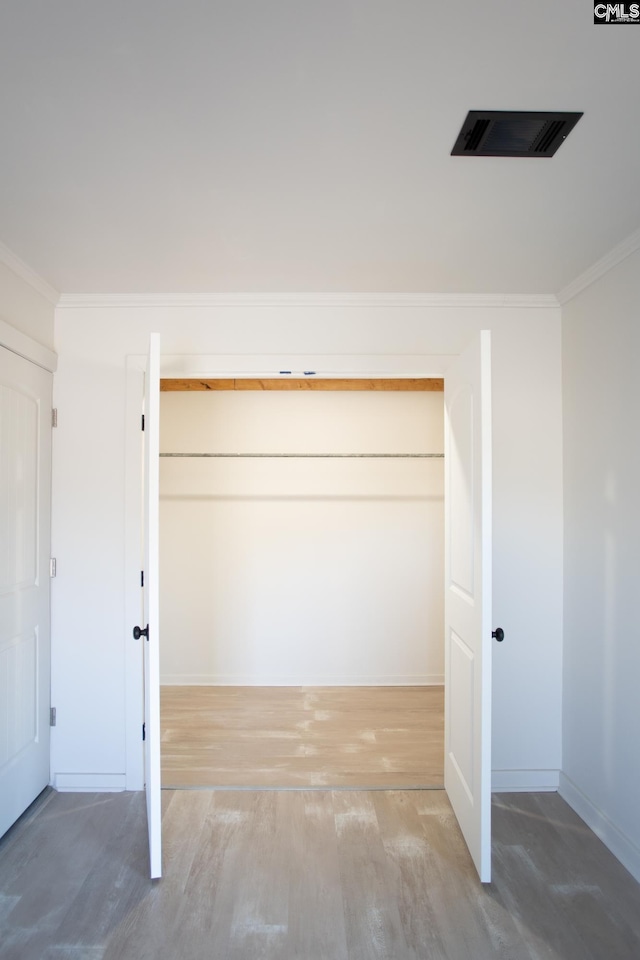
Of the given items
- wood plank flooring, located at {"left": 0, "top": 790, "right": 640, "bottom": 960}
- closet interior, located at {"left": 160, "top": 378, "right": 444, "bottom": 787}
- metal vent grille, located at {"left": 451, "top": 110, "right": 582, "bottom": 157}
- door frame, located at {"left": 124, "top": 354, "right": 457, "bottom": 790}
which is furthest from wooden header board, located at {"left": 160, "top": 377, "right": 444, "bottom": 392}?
wood plank flooring, located at {"left": 0, "top": 790, "right": 640, "bottom": 960}

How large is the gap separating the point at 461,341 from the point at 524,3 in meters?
1.89

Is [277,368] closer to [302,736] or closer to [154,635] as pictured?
[154,635]

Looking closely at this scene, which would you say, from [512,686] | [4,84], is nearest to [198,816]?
[512,686]

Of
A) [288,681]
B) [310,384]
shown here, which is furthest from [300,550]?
[310,384]

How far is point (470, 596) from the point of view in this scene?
8.09 feet

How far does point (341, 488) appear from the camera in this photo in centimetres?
466

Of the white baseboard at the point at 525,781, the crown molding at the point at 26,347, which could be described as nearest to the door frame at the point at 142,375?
the crown molding at the point at 26,347

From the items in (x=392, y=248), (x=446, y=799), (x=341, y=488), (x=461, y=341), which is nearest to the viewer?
(x=392, y=248)

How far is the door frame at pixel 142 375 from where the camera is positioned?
2.97 m

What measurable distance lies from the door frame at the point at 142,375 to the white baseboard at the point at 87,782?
0.25 ft

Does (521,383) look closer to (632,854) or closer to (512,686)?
(512,686)

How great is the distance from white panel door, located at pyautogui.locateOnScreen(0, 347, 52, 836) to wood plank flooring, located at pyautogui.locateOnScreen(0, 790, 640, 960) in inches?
10.0

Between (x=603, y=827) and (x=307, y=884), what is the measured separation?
4.29 ft

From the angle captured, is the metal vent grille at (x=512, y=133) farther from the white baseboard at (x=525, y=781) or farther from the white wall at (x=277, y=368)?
the white baseboard at (x=525, y=781)
